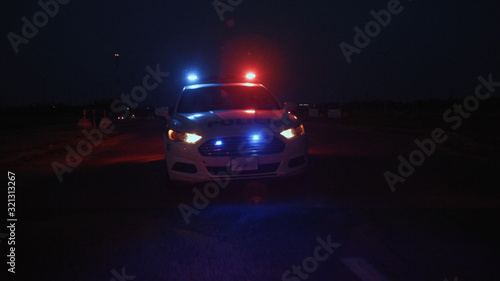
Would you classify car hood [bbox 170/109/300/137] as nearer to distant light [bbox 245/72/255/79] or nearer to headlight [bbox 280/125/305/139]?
headlight [bbox 280/125/305/139]

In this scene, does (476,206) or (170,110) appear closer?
(476,206)

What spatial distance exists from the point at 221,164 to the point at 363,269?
3.39 meters

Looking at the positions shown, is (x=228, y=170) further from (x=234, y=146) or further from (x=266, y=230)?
(x=266, y=230)

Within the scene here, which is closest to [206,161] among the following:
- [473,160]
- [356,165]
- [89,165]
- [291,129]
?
[291,129]

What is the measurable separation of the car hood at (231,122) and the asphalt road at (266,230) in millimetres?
1013

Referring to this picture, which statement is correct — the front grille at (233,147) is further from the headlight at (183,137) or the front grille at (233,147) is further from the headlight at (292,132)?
the headlight at (292,132)

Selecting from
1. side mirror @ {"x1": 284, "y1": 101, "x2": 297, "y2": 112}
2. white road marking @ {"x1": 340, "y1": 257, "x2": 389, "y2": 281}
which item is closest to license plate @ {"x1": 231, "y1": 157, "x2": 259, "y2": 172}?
side mirror @ {"x1": 284, "y1": 101, "x2": 297, "y2": 112}

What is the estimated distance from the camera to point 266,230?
5281mm

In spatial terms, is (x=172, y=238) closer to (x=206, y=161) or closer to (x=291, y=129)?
(x=206, y=161)

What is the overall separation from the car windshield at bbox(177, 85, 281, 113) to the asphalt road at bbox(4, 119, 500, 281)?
5.27 ft

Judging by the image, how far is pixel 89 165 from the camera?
12094 mm

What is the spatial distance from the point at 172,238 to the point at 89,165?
7.82 m

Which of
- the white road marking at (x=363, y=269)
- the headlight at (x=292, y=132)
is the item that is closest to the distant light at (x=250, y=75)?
the headlight at (x=292, y=132)

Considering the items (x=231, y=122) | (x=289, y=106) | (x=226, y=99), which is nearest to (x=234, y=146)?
(x=231, y=122)
